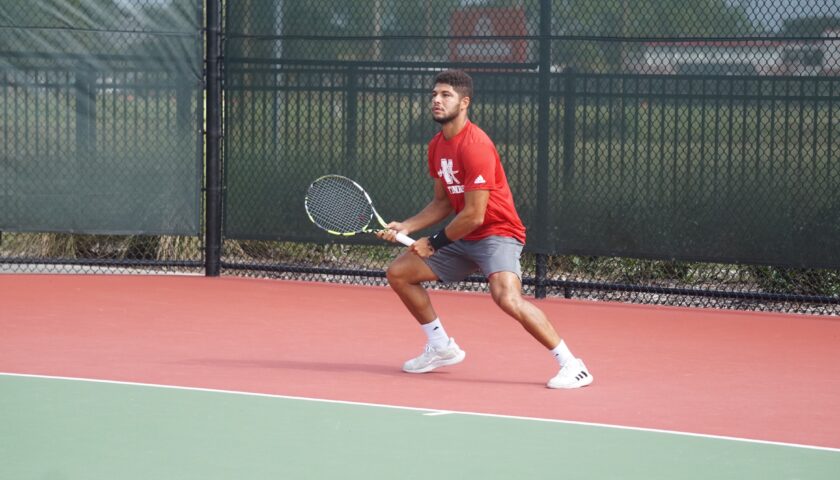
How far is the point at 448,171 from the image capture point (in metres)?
7.24

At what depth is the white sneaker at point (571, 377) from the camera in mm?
7027

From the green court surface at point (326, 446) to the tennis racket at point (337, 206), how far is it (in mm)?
1441

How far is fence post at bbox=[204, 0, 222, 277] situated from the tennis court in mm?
987

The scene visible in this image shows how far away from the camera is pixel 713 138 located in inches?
393

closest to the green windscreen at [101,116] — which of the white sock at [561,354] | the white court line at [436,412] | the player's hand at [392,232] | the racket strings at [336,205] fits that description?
the racket strings at [336,205]

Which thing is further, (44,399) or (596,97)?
(596,97)

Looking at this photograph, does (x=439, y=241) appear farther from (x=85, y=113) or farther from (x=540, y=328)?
(x=85, y=113)

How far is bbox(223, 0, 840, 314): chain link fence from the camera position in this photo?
985 cm

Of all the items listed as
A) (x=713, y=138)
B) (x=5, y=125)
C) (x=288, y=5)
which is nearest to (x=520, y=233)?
(x=713, y=138)

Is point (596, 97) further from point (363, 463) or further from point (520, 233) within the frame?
point (363, 463)

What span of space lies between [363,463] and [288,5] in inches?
255

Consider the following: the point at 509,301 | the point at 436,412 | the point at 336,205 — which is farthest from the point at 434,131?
the point at 436,412

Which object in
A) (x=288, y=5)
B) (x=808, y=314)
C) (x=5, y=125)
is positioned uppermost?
(x=288, y=5)

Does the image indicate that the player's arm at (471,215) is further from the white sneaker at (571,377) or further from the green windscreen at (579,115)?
the green windscreen at (579,115)
